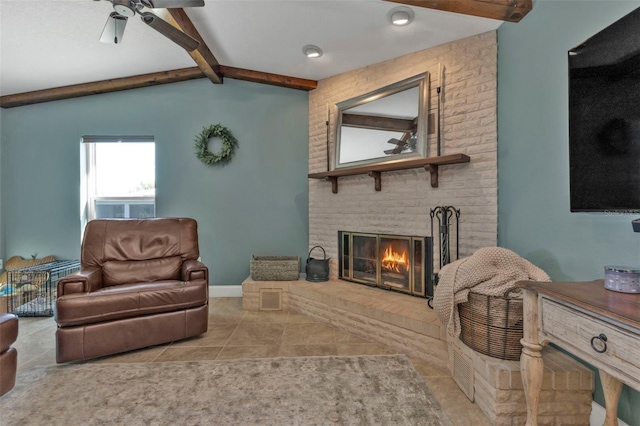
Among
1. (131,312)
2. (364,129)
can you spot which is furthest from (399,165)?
(131,312)

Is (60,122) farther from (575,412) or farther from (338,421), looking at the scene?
(575,412)

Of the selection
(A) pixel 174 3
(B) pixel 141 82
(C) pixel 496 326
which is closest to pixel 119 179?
(B) pixel 141 82

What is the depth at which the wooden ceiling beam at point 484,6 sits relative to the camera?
1.99 meters

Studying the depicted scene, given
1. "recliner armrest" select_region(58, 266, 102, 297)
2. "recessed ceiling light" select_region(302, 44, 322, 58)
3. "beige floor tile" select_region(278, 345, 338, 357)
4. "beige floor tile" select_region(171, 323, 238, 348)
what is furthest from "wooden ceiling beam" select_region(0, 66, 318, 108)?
"beige floor tile" select_region(278, 345, 338, 357)

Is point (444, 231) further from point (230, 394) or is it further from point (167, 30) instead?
point (167, 30)

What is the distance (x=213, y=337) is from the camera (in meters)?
2.60

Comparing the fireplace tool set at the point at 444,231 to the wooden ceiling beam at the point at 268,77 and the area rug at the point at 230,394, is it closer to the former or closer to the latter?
the area rug at the point at 230,394

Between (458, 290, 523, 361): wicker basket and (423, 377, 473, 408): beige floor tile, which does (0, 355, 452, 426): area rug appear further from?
(458, 290, 523, 361): wicker basket

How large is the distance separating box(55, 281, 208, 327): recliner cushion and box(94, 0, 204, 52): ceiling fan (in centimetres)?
192

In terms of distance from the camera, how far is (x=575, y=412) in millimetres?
1490

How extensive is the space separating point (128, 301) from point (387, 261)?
2339 mm

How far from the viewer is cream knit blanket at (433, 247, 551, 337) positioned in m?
1.65

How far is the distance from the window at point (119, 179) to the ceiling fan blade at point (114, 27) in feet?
6.07

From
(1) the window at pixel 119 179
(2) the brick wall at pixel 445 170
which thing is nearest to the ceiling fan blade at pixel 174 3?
(2) the brick wall at pixel 445 170
